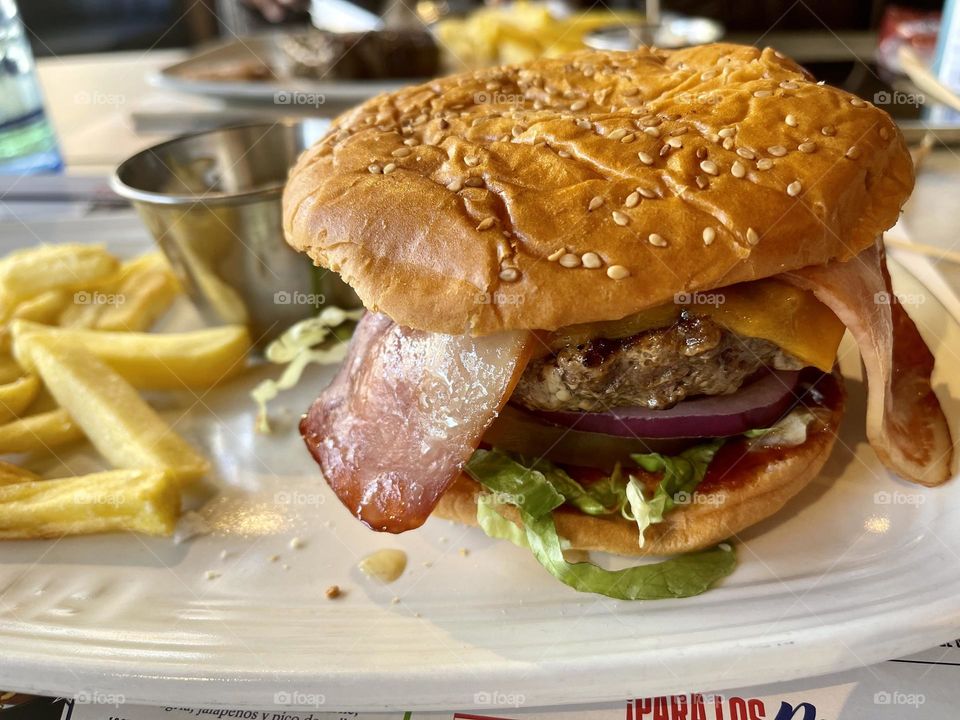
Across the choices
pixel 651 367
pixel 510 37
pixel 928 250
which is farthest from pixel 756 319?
pixel 510 37

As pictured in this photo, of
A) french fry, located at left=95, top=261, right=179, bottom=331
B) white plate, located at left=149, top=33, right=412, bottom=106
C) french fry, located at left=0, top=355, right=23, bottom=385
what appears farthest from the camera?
white plate, located at left=149, top=33, right=412, bottom=106

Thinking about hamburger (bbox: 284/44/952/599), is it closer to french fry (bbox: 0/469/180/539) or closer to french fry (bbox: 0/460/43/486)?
french fry (bbox: 0/469/180/539)

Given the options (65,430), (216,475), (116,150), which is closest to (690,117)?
(216,475)

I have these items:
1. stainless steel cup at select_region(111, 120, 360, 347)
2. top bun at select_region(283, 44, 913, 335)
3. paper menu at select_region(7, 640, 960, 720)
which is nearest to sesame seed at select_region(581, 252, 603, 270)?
top bun at select_region(283, 44, 913, 335)

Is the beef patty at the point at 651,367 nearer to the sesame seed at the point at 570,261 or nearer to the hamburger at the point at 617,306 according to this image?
the hamburger at the point at 617,306

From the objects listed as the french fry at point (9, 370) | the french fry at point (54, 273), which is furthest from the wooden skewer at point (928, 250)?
the french fry at point (9, 370)
